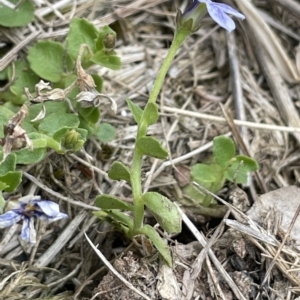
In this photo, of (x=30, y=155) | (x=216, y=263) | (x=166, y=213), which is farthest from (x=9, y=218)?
(x=216, y=263)

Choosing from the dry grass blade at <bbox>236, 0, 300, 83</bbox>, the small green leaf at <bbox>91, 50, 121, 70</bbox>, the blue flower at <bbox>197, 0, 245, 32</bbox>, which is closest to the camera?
the blue flower at <bbox>197, 0, 245, 32</bbox>

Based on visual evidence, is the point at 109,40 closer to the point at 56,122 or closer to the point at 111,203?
the point at 56,122

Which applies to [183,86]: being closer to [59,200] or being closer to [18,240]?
[59,200]

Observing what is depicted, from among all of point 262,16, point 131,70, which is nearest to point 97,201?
point 131,70

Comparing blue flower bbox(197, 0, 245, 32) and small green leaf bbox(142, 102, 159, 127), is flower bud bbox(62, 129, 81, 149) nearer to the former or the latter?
small green leaf bbox(142, 102, 159, 127)

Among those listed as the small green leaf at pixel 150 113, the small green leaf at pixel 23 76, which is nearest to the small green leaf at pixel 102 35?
the small green leaf at pixel 23 76

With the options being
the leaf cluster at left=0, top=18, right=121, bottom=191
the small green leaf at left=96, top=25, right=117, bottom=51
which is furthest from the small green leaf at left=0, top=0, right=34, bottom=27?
the small green leaf at left=96, top=25, right=117, bottom=51
